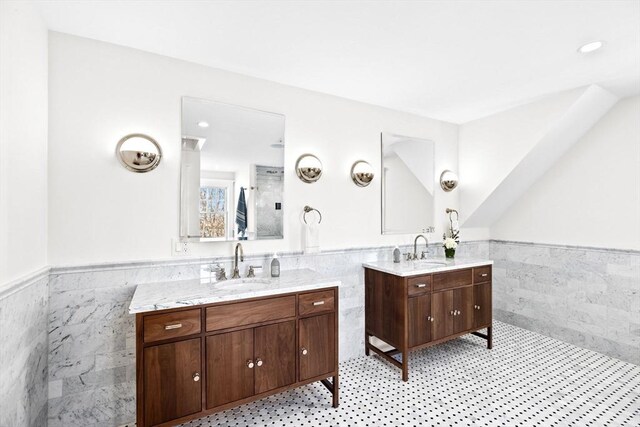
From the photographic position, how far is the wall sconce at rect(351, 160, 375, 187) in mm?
3049

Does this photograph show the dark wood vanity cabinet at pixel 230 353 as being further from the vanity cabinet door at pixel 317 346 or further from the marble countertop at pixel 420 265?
the marble countertop at pixel 420 265

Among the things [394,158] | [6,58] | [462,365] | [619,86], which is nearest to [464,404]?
[462,365]

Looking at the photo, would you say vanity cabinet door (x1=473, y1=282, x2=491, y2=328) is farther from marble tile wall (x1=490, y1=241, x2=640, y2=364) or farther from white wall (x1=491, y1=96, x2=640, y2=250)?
white wall (x1=491, y1=96, x2=640, y2=250)

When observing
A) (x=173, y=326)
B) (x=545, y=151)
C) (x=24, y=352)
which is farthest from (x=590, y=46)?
(x=24, y=352)

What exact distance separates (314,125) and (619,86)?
2.76 meters

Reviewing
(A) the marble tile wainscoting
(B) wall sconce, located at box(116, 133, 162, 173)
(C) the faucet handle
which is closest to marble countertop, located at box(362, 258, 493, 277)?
(A) the marble tile wainscoting

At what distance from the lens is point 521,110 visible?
10.5 ft

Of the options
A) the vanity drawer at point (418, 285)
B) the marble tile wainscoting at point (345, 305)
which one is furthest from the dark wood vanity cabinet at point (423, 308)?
the marble tile wainscoting at point (345, 305)

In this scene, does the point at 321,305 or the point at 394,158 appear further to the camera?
the point at 394,158

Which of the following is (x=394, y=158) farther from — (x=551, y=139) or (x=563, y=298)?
(x=563, y=298)

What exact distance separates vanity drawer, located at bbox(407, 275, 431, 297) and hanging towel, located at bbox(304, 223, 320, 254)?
33.8 inches

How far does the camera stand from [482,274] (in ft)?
10.4

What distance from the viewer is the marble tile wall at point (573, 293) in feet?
9.82

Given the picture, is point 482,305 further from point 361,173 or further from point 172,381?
point 172,381
